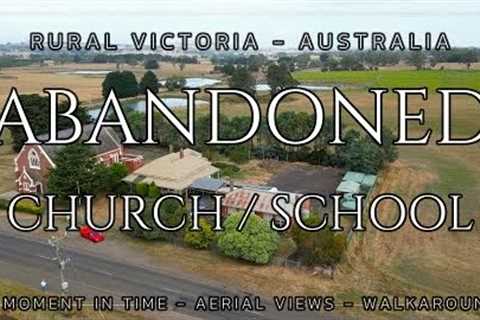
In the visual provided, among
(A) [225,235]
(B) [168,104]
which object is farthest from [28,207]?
(B) [168,104]

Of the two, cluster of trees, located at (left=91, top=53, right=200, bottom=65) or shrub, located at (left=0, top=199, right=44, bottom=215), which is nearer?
shrub, located at (left=0, top=199, right=44, bottom=215)

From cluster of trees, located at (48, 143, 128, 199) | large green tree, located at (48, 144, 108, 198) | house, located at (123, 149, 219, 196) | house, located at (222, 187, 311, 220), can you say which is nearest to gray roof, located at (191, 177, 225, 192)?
house, located at (123, 149, 219, 196)

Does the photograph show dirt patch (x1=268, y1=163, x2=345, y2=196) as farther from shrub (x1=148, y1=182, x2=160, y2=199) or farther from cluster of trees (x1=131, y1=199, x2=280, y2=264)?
cluster of trees (x1=131, y1=199, x2=280, y2=264)

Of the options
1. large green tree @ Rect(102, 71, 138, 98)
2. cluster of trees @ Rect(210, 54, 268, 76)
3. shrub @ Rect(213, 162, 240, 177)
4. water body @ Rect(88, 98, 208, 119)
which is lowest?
shrub @ Rect(213, 162, 240, 177)

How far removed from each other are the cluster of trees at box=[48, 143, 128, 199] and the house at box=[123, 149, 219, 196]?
102 inches

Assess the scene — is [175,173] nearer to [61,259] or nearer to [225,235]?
[225,235]

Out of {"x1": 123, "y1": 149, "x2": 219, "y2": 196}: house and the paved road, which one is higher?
{"x1": 123, "y1": 149, "x2": 219, "y2": 196}: house

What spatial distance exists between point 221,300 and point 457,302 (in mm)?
9430

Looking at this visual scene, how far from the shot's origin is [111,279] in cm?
2238

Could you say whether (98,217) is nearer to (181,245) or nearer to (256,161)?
(181,245)

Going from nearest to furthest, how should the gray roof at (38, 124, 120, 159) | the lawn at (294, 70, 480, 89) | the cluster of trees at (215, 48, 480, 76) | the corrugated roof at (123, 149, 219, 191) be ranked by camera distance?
the corrugated roof at (123, 149, 219, 191) → the gray roof at (38, 124, 120, 159) → the lawn at (294, 70, 480, 89) → the cluster of trees at (215, 48, 480, 76)

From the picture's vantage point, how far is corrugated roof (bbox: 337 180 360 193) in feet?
109

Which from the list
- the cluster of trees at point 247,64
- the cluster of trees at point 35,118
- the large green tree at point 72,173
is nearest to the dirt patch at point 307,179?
the large green tree at point 72,173

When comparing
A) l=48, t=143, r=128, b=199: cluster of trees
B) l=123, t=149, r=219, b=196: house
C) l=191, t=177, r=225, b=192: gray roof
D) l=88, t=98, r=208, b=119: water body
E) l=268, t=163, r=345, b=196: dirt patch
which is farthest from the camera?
l=88, t=98, r=208, b=119: water body
